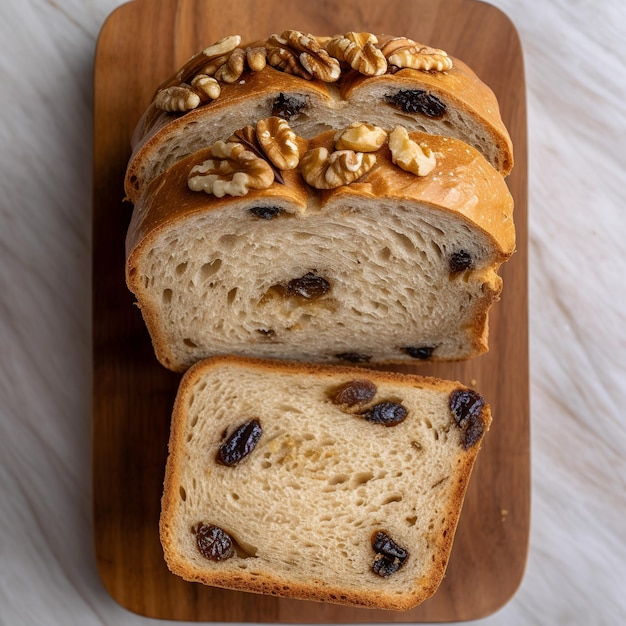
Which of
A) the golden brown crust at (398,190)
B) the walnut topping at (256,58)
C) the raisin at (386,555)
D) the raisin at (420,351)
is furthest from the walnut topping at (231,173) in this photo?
the raisin at (386,555)

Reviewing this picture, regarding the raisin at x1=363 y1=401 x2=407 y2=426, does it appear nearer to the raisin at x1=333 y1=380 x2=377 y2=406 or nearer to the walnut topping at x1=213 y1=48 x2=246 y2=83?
the raisin at x1=333 y1=380 x2=377 y2=406

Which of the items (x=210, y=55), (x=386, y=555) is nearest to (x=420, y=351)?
(x=386, y=555)

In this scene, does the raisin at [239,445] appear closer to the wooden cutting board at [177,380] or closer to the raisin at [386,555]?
the wooden cutting board at [177,380]

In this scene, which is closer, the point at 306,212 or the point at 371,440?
the point at 306,212

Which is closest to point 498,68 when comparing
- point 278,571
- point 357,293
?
point 357,293

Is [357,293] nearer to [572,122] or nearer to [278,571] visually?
[278,571]

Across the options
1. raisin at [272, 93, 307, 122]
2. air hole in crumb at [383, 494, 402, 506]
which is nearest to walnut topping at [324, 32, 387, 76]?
raisin at [272, 93, 307, 122]
